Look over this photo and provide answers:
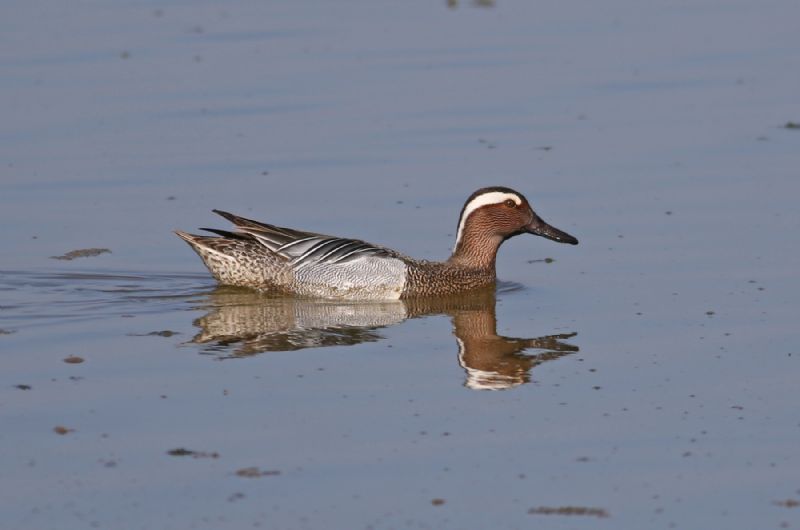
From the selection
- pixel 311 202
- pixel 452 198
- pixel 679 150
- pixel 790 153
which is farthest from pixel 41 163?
pixel 790 153

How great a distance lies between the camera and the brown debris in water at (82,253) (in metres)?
12.0

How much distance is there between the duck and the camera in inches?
464

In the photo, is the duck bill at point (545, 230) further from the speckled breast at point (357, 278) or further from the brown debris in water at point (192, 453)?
the brown debris in water at point (192, 453)

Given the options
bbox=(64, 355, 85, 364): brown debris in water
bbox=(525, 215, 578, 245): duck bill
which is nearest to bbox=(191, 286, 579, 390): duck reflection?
bbox=(525, 215, 578, 245): duck bill

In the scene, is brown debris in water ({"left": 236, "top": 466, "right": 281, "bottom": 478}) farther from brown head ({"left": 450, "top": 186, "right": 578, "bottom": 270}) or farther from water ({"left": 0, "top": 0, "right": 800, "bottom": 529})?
brown head ({"left": 450, "top": 186, "right": 578, "bottom": 270})

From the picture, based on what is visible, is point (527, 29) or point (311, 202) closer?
point (311, 202)

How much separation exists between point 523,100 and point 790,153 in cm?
311

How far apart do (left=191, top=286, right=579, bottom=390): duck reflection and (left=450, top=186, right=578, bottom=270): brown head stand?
14.5 inches

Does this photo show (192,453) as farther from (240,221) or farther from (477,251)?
(477,251)

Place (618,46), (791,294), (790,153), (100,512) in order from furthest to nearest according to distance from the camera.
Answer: (618,46) < (790,153) < (791,294) < (100,512)

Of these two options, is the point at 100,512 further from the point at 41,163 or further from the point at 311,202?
the point at 41,163

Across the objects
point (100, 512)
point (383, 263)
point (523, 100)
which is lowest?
point (100, 512)

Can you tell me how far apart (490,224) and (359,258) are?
1.15 m

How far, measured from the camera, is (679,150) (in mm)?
14719
